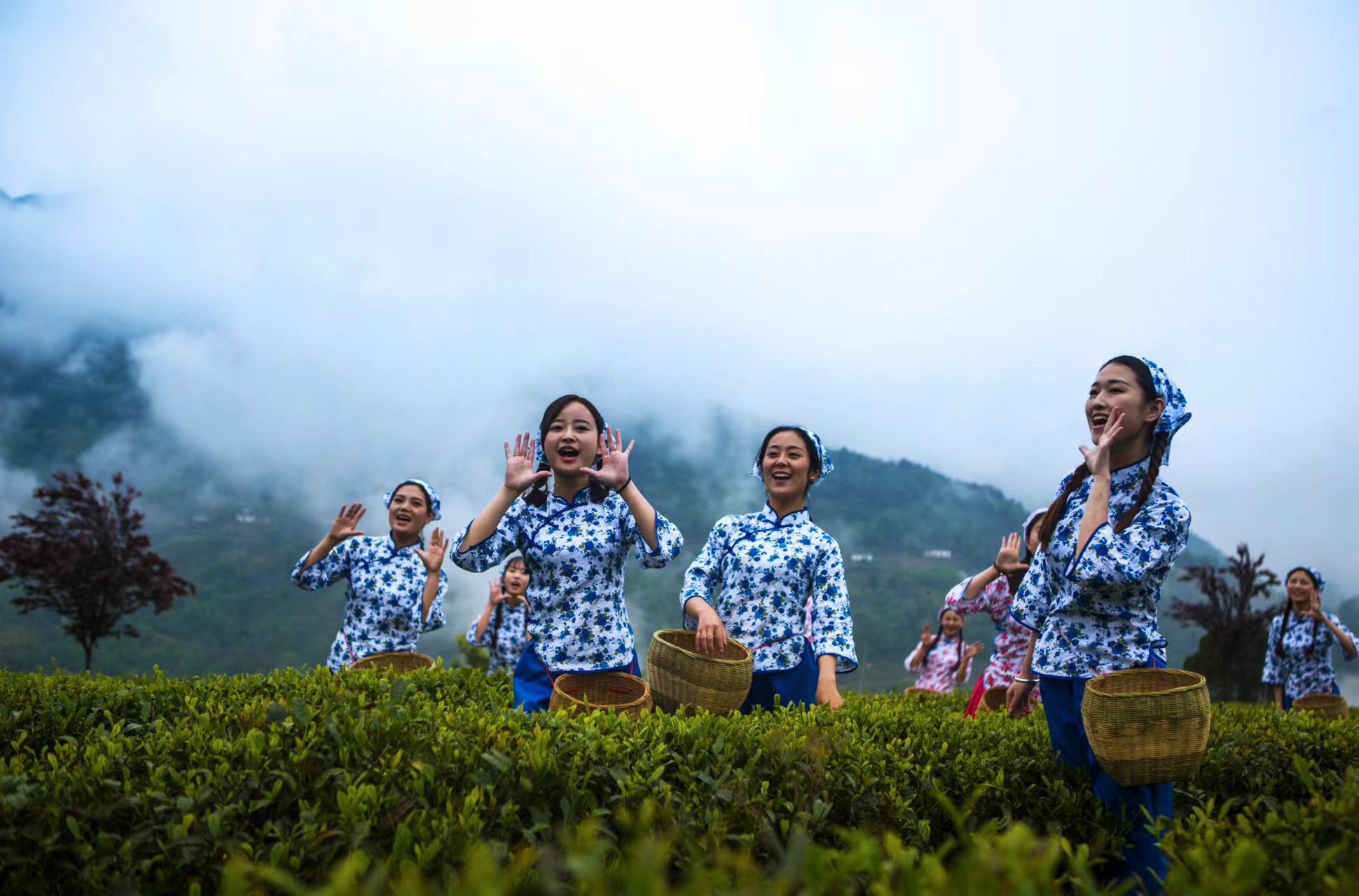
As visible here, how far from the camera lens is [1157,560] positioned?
3.39m

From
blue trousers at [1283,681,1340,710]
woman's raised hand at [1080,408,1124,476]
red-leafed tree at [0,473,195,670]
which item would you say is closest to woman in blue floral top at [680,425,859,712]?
woman's raised hand at [1080,408,1124,476]

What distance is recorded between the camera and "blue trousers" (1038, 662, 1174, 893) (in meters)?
3.15

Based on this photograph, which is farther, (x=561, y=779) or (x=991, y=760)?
(x=991, y=760)

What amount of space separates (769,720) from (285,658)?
52.5m

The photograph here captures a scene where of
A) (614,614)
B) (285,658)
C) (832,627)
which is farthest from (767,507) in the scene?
(285,658)

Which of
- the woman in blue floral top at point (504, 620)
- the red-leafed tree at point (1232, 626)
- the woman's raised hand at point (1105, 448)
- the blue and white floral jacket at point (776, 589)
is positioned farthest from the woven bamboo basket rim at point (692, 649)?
the red-leafed tree at point (1232, 626)

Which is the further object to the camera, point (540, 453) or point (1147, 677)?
point (540, 453)

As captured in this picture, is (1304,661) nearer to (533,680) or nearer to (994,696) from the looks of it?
(994,696)

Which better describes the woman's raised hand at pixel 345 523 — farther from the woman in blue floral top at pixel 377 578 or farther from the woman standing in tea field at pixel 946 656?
the woman standing in tea field at pixel 946 656

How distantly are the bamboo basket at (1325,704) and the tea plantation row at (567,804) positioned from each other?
554 cm

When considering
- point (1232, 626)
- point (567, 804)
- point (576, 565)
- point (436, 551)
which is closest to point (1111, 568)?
point (567, 804)

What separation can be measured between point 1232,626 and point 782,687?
73.8ft

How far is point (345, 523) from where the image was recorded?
6.55 metres

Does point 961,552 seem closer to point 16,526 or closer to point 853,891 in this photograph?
point 16,526
